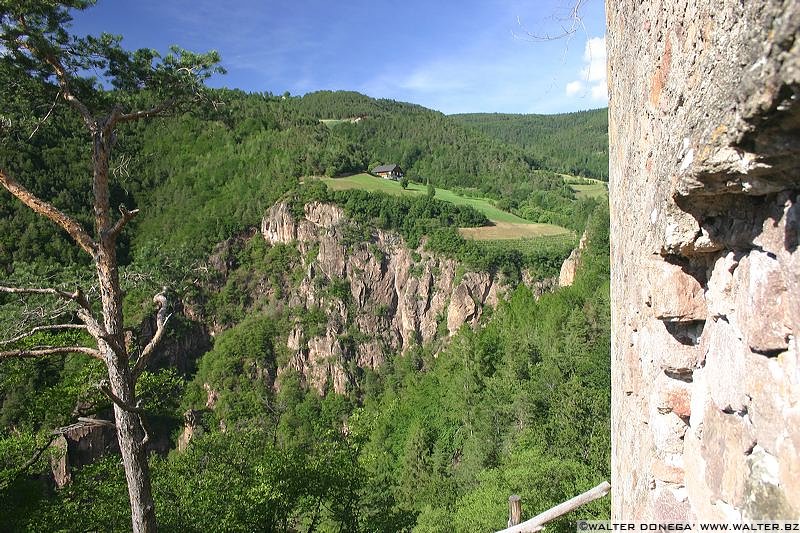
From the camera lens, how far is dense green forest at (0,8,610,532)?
7.28 m

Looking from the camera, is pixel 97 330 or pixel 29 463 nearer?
pixel 97 330

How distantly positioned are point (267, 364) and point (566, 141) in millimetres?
132433

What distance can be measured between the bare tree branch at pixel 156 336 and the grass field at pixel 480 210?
226 ft

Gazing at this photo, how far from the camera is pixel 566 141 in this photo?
16600 centimetres

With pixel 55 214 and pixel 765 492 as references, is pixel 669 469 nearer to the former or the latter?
pixel 765 492

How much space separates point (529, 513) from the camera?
11.8 metres

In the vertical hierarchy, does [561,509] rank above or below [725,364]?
below

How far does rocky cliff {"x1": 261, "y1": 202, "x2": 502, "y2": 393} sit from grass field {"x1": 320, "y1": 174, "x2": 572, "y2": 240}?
741 cm

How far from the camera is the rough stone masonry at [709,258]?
149 cm

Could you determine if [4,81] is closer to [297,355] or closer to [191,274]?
[191,274]

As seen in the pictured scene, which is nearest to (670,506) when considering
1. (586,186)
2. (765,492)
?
(765,492)

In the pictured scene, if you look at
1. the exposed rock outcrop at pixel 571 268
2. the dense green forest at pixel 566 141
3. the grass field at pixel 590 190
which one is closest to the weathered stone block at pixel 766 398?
the exposed rock outcrop at pixel 571 268

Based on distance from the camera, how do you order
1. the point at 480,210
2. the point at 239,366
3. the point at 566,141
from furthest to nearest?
1. the point at 566,141
2. the point at 480,210
3. the point at 239,366

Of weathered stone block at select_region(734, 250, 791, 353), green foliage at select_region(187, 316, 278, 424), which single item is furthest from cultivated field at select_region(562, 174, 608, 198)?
weathered stone block at select_region(734, 250, 791, 353)
